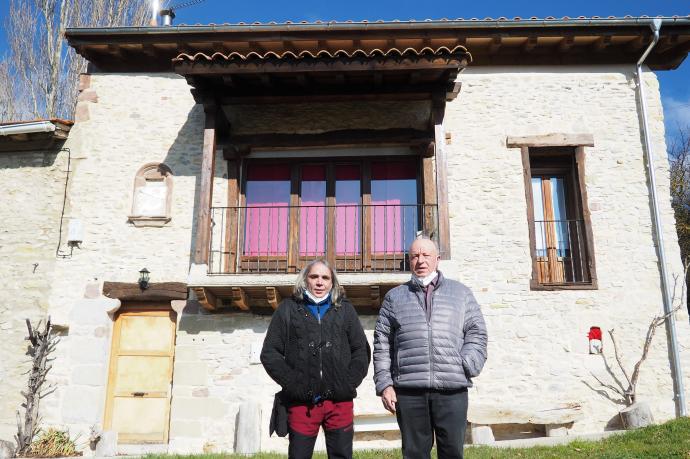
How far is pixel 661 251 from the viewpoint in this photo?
7023 millimetres

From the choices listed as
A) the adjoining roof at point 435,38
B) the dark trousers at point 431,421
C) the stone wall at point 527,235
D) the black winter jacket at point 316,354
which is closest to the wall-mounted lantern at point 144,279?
the adjoining roof at point 435,38

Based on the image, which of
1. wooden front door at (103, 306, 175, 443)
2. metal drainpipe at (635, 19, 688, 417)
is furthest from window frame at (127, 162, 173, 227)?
metal drainpipe at (635, 19, 688, 417)

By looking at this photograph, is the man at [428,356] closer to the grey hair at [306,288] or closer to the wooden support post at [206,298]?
the grey hair at [306,288]

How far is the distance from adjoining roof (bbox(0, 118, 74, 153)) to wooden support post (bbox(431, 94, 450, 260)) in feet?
17.0

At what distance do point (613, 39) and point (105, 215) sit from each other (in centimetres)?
759

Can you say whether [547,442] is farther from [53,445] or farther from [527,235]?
[53,445]

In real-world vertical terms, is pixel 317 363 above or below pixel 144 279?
below

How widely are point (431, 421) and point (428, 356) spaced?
374mm

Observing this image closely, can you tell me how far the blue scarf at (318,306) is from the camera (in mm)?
3232

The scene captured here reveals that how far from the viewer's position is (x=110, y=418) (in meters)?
6.85

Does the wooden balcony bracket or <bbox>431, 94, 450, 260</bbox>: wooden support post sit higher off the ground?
<bbox>431, 94, 450, 260</bbox>: wooden support post

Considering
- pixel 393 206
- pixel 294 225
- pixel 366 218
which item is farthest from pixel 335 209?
pixel 393 206

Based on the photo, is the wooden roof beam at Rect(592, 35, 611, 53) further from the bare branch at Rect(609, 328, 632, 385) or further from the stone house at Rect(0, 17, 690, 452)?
the bare branch at Rect(609, 328, 632, 385)

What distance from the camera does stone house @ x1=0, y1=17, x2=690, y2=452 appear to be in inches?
262
